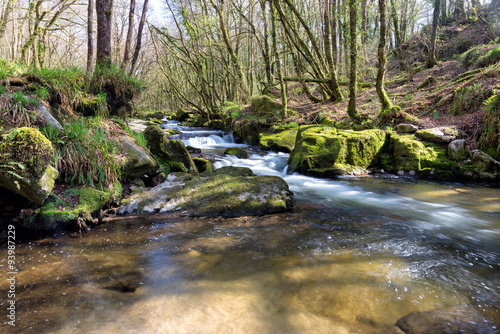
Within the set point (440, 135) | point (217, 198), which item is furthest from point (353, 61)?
point (217, 198)

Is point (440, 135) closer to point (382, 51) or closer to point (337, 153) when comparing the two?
point (337, 153)

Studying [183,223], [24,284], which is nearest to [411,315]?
[183,223]

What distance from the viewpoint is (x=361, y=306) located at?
2.16m

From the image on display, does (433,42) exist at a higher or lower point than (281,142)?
higher

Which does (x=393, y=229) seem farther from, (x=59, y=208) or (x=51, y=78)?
(x=51, y=78)

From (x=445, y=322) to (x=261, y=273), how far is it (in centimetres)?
155

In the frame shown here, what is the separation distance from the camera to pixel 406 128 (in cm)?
822

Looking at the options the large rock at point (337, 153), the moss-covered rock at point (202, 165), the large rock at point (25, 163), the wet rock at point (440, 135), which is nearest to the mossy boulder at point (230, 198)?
the large rock at point (25, 163)

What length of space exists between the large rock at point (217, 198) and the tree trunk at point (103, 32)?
3.93 metres

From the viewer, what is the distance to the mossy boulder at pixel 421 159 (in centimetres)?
680

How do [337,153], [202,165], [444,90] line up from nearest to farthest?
1. [202,165]
2. [337,153]
3. [444,90]

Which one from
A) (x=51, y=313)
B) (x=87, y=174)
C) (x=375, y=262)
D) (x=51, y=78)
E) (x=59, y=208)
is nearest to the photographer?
(x=51, y=313)

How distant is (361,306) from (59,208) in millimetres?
3935

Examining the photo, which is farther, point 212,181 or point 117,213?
point 212,181
